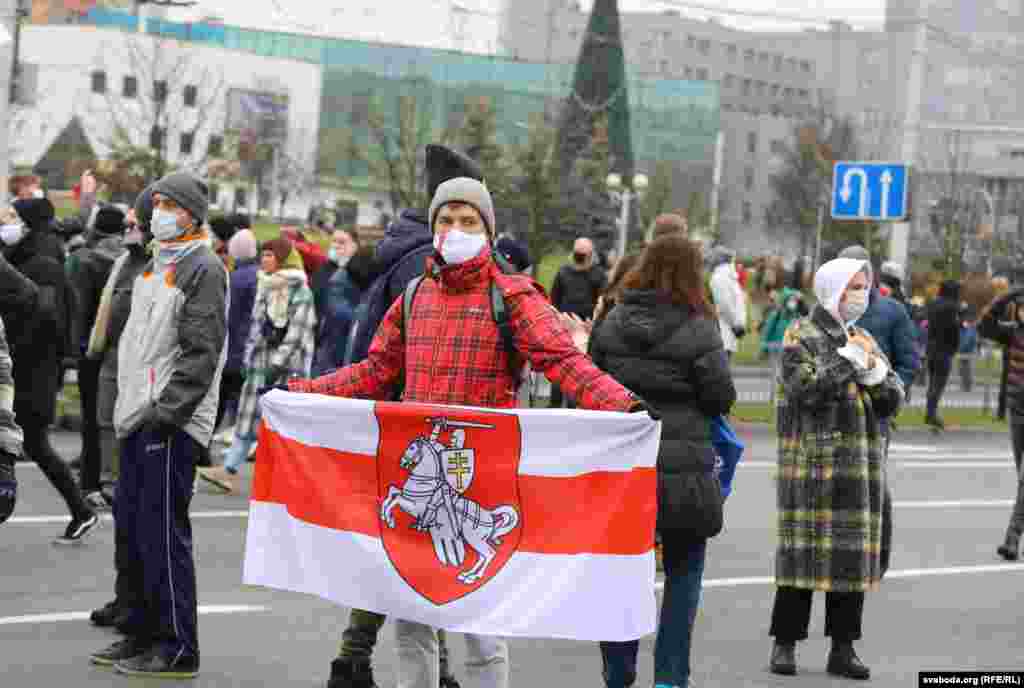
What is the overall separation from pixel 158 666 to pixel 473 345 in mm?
2254

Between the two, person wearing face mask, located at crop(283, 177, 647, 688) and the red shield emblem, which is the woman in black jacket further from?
the red shield emblem

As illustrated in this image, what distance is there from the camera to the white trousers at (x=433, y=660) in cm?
601

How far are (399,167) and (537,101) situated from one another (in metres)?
53.8

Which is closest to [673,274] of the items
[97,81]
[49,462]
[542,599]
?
[542,599]

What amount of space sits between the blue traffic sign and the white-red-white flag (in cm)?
1624

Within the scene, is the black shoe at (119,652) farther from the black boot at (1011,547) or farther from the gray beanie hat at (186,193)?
the black boot at (1011,547)

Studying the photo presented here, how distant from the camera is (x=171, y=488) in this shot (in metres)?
7.36

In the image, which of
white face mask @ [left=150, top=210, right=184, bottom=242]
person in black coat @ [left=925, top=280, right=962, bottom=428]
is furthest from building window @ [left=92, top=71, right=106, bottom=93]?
white face mask @ [left=150, top=210, right=184, bottom=242]

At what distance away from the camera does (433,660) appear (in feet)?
20.0

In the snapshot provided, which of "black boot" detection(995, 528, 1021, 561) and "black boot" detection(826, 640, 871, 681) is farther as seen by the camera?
"black boot" detection(995, 528, 1021, 561)

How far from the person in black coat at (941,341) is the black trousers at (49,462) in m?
16.2

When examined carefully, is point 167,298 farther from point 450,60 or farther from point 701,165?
point 701,165

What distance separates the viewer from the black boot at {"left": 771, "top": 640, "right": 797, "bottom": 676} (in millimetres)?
8266

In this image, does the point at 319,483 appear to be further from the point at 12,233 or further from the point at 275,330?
the point at 275,330
